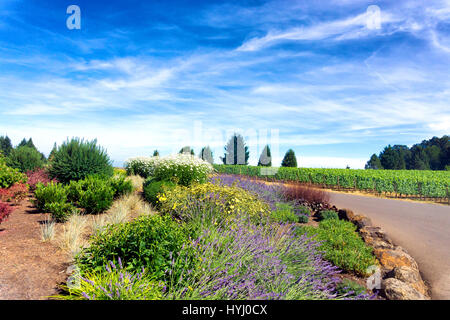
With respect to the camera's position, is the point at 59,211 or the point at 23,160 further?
the point at 23,160

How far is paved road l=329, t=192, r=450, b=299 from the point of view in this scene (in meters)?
4.97

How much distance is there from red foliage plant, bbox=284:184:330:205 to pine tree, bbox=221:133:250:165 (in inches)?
935

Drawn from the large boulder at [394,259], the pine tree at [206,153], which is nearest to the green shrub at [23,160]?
the large boulder at [394,259]

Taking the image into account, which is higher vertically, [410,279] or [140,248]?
[140,248]

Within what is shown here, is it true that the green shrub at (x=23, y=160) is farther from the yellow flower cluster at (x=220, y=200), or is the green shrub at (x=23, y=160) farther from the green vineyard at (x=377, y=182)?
the green vineyard at (x=377, y=182)

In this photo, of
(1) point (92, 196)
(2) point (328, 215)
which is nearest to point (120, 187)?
(1) point (92, 196)

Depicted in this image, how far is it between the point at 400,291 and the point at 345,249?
61.6 inches

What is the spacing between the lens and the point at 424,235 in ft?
23.6

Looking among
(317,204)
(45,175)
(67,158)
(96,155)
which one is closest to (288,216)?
(317,204)

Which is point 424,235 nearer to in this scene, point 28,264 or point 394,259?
point 394,259

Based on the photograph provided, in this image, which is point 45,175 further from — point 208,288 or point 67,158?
point 208,288

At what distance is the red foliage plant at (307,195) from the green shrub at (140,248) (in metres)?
7.31

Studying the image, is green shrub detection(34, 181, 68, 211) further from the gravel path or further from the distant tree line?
the distant tree line
